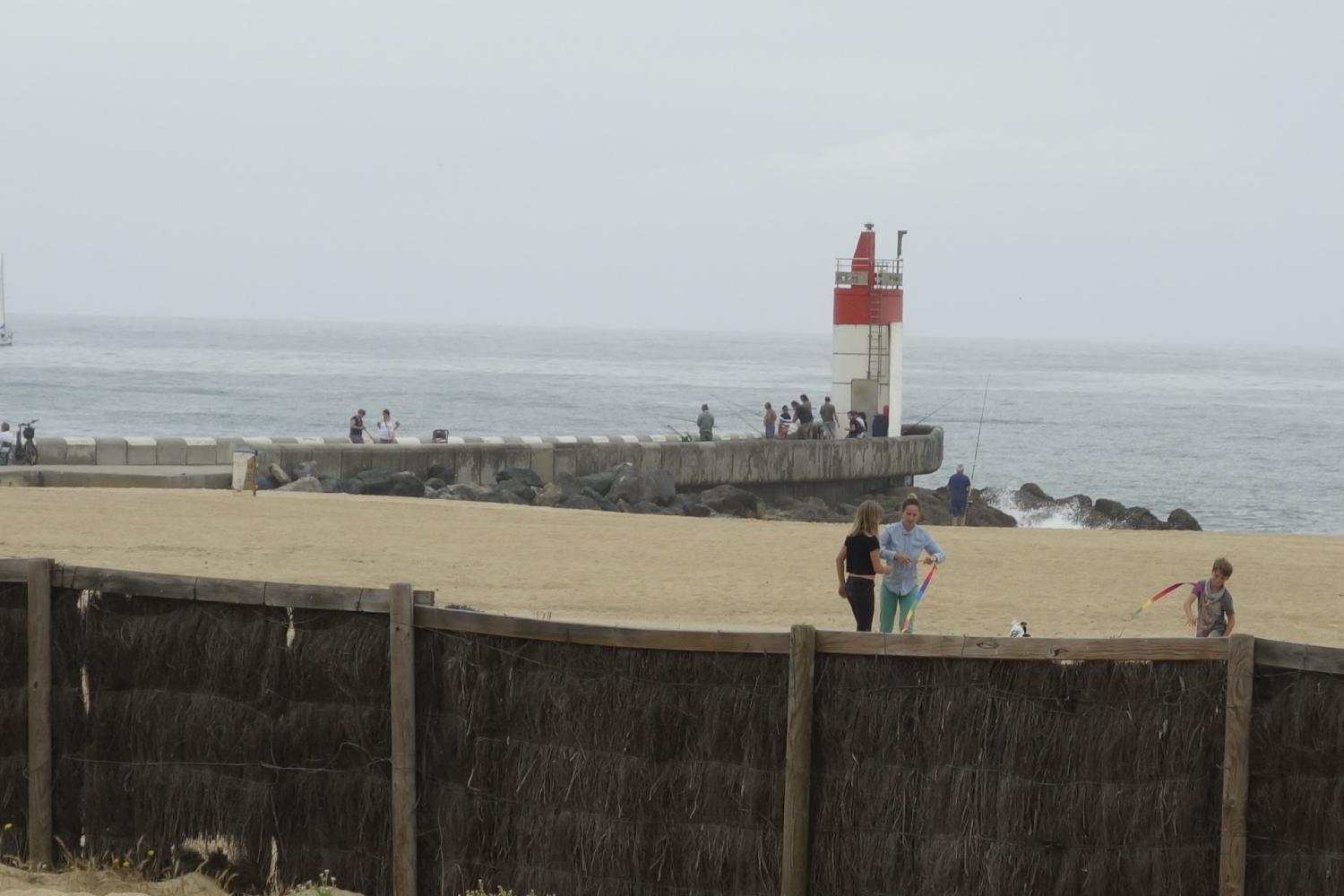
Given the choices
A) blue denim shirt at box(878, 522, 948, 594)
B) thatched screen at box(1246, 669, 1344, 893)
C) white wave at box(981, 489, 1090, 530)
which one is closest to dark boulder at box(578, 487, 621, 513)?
white wave at box(981, 489, 1090, 530)

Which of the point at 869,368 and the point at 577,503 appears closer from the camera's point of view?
the point at 577,503

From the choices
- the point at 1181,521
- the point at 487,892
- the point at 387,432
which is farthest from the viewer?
the point at 1181,521

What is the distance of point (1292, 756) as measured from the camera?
5.66 metres

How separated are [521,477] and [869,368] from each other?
11764 millimetres

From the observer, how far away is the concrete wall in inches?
1101

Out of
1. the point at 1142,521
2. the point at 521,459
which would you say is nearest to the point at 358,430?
the point at 521,459

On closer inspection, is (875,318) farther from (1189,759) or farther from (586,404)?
(586,404)

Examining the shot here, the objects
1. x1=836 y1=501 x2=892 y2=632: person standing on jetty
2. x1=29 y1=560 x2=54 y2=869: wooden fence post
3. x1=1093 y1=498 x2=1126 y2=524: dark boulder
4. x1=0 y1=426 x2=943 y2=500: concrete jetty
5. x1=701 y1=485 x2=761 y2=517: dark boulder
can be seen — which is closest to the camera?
x1=29 y1=560 x2=54 y2=869: wooden fence post

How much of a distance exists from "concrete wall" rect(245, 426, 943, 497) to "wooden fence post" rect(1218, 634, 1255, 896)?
71.8 feet

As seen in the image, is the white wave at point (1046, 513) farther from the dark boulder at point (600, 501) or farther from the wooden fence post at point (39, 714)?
the wooden fence post at point (39, 714)

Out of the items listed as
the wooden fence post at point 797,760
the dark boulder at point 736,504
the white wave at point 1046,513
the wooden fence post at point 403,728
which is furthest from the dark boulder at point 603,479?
the wooden fence post at point 797,760

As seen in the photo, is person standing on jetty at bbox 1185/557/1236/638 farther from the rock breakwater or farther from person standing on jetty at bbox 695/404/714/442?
person standing on jetty at bbox 695/404/714/442

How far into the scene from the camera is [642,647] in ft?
20.1

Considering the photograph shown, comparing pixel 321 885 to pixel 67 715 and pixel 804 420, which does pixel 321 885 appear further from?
pixel 804 420
